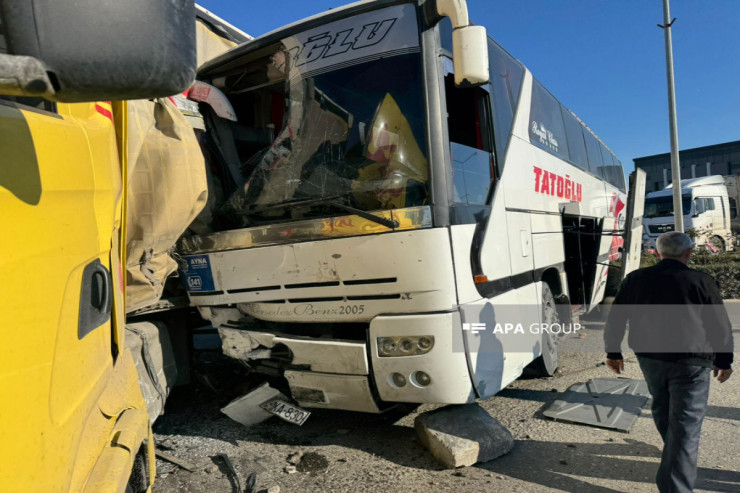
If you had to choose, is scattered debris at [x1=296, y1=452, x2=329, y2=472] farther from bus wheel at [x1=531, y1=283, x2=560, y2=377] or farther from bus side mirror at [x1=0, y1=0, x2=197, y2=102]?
bus side mirror at [x1=0, y1=0, x2=197, y2=102]

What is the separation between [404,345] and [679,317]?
5.77ft

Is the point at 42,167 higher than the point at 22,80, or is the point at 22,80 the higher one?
the point at 22,80

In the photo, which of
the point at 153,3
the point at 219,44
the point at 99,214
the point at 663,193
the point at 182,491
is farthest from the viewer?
the point at 663,193

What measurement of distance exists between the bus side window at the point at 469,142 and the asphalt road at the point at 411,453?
6.25 ft

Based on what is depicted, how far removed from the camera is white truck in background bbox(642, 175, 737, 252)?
66.6 ft

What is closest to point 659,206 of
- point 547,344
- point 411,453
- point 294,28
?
point 547,344

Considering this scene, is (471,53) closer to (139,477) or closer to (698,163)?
(139,477)

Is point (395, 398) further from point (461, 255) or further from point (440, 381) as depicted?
point (461, 255)

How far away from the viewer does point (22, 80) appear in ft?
3.67

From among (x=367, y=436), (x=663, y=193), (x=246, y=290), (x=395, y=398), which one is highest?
(x=663, y=193)

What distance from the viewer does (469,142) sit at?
4.17 m

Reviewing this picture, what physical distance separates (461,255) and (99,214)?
2428mm

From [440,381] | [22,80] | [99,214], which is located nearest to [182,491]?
[440,381]

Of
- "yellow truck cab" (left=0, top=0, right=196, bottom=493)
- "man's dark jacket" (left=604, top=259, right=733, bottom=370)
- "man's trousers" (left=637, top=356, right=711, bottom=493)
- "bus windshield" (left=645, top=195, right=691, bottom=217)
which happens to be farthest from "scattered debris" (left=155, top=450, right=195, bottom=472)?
"bus windshield" (left=645, top=195, right=691, bottom=217)
